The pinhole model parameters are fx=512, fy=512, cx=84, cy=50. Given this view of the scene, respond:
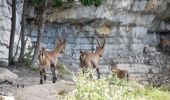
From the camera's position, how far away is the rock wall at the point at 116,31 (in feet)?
85.3

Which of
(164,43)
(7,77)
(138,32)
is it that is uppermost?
(7,77)

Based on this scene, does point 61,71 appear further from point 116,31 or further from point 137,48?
point 137,48

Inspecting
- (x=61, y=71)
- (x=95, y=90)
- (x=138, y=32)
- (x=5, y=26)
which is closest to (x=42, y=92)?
(x=95, y=90)

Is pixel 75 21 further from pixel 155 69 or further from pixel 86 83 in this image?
pixel 86 83

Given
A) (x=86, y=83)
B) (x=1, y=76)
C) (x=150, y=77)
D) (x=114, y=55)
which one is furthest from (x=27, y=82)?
(x=114, y=55)

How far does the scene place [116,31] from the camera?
27.9 metres

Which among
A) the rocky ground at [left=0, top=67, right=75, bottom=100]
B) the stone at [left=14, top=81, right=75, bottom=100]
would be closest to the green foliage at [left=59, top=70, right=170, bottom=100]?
the stone at [left=14, top=81, right=75, bottom=100]

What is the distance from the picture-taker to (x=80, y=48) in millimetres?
26859

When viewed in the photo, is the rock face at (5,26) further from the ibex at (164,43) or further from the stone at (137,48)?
the ibex at (164,43)

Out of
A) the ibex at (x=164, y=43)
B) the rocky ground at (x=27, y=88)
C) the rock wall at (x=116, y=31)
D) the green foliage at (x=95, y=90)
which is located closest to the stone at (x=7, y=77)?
the rocky ground at (x=27, y=88)

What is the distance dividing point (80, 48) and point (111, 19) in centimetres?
229

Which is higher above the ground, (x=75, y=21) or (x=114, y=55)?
(x=75, y=21)

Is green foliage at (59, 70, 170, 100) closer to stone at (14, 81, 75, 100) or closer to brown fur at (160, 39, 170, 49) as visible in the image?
stone at (14, 81, 75, 100)

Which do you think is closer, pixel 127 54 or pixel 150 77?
pixel 150 77
